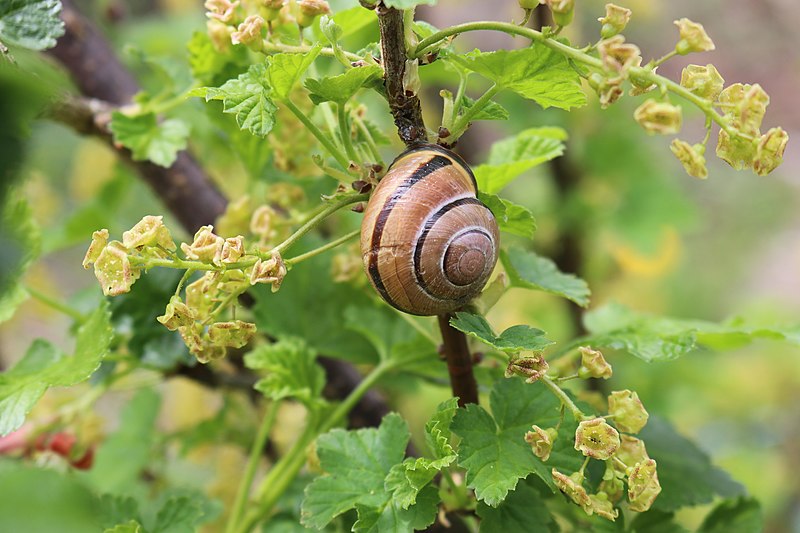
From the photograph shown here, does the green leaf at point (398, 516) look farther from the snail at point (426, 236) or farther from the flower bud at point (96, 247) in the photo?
the flower bud at point (96, 247)

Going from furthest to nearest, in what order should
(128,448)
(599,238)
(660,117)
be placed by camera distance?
(599,238) → (128,448) → (660,117)

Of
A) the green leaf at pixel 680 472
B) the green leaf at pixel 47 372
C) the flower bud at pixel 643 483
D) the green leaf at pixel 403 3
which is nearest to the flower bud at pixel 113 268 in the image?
the green leaf at pixel 47 372

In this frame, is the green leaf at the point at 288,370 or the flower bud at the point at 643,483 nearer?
the flower bud at the point at 643,483

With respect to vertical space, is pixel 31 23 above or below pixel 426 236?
above

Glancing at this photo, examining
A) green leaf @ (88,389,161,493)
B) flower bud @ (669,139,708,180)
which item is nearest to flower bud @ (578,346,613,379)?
flower bud @ (669,139,708,180)

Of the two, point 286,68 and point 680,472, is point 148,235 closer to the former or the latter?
point 286,68

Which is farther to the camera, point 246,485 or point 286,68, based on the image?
point 246,485

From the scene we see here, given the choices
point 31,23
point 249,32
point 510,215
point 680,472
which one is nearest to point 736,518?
point 680,472

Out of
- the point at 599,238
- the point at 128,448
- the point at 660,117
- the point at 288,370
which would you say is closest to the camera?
the point at 660,117
